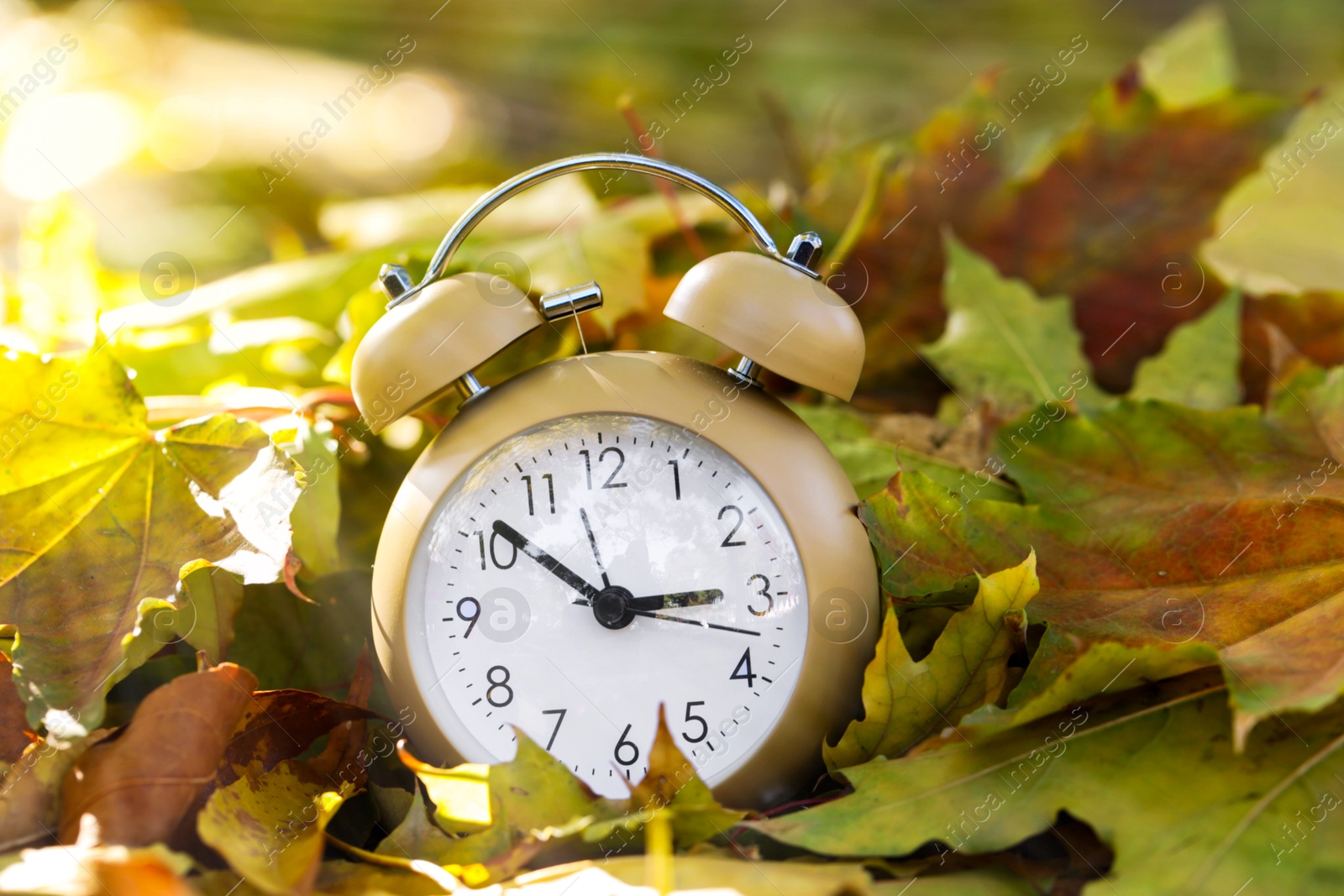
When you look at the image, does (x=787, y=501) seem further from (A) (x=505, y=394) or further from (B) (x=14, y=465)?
(B) (x=14, y=465)

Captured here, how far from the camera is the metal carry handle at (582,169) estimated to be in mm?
782

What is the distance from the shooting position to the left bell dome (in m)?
0.73

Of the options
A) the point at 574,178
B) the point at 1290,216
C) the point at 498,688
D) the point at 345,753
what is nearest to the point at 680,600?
the point at 498,688

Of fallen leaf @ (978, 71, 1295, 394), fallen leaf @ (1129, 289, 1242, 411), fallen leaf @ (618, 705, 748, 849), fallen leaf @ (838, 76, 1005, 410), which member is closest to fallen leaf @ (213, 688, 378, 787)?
fallen leaf @ (618, 705, 748, 849)

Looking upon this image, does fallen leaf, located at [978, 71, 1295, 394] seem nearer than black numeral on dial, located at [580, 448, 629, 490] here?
No

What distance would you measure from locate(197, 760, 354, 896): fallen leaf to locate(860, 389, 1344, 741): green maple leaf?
16.4 inches

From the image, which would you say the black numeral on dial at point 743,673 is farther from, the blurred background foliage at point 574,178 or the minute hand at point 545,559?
the blurred background foliage at point 574,178

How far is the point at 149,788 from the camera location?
597mm

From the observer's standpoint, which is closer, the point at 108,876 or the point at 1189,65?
the point at 108,876

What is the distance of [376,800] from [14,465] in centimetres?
40

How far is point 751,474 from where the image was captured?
73cm

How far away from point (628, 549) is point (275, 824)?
11.8 inches

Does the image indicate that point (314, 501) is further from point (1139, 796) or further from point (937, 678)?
point (1139, 796)

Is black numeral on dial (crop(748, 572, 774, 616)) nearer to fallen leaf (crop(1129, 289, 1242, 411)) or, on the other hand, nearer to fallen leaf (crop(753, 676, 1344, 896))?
fallen leaf (crop(753, 676, 1344, 896))
